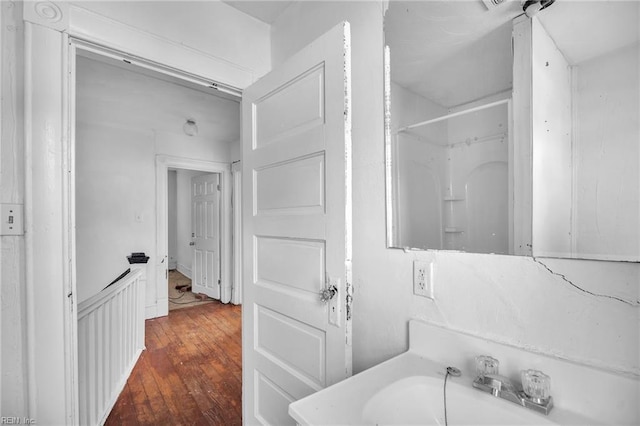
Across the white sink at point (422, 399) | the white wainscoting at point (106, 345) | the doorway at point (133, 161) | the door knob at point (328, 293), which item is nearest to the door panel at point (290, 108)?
the door knob at point (328, 293)

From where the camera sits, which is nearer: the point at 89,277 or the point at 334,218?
the point at 334,218

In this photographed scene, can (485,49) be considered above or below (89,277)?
above

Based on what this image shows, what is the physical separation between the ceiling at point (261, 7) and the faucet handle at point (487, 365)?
189 cm

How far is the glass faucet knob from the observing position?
0.73 meters

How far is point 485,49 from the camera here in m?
0.95

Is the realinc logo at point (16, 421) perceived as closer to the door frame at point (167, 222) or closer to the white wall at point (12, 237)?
the white wall at point (12, 237)

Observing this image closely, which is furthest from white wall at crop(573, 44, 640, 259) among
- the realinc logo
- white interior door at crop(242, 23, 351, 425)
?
the realinc logo

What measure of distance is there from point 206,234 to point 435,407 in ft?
14.4

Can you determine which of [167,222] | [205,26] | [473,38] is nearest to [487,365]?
[473,38]

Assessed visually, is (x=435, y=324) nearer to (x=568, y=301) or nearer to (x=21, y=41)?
(x=568, y=301)

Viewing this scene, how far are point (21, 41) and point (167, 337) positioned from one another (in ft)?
9.59

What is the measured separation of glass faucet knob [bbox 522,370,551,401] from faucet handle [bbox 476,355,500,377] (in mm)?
79

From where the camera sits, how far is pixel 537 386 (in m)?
0.73

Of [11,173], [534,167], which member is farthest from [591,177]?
[11,173]
